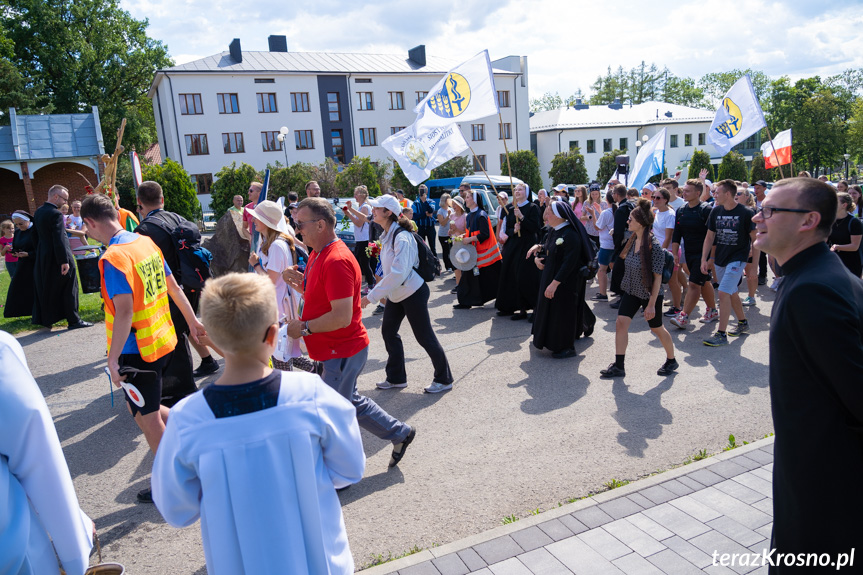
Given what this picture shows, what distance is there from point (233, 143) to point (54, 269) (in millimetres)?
35337

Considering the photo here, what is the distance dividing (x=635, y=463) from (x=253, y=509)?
330 cm

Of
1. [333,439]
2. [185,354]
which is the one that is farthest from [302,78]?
[333,439]

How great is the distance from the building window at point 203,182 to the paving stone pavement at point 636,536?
41789mm

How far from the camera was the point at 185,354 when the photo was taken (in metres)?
5.52

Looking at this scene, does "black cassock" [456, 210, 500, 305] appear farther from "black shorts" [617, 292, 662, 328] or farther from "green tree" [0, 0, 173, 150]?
"green tree" [0, 0, 173, 150]

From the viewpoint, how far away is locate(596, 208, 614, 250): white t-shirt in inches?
378

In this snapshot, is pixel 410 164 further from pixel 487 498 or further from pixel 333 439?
pixel 333 439

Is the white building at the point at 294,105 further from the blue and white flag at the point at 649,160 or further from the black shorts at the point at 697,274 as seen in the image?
the black shorts at the point at 697,274

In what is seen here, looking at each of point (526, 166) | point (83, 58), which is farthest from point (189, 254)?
point (83, 58)

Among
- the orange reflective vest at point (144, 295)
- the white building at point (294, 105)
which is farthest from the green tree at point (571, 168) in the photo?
the orange reflective vest at point (144, 295)

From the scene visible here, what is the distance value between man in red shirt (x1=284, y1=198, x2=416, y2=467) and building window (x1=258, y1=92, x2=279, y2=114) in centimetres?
4217

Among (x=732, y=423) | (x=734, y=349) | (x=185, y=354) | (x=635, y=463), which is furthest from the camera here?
(x=734, y=349)

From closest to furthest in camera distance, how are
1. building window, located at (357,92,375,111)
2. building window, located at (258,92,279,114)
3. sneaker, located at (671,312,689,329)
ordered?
sneaker, located at (671,312,689,329)
building window, located at (258,92,279,114)
building window, located at (357,92,375,111)

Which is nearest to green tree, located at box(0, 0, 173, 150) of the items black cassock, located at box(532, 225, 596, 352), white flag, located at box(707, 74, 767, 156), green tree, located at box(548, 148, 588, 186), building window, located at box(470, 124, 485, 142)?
building window, located at box(470, 124, 485, 142)
